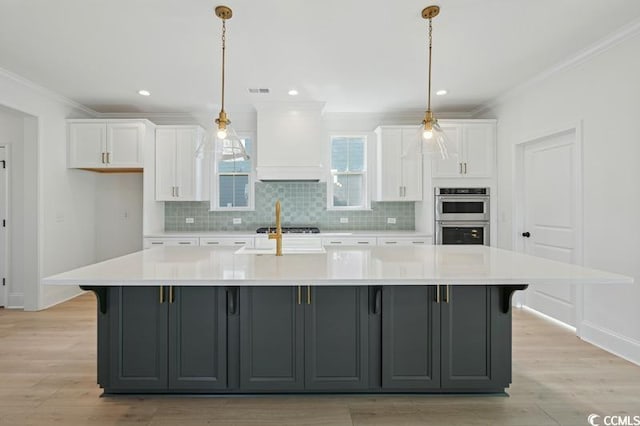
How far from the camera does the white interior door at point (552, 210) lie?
11.4ft

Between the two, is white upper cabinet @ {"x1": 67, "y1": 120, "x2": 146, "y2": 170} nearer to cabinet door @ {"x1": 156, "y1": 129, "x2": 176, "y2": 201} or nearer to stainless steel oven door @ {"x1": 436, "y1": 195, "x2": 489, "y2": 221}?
cabinet door @ {"x1": 156, "y1": 129, "x2": 176, "y2": 201}

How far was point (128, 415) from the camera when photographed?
2.03m

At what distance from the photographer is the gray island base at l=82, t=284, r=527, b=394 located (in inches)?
84.3

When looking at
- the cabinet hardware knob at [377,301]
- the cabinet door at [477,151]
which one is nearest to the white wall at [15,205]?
the cabinet hardware knob at [377,301]

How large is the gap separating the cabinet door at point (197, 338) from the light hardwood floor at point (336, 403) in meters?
0.14

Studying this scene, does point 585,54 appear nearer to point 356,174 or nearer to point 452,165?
point 452,165

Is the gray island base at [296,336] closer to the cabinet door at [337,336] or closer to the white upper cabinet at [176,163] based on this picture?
the cabinet door at [337,336]

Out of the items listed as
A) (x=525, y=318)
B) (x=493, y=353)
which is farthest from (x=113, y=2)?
(x=525, y=318)

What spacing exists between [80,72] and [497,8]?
3908 mm

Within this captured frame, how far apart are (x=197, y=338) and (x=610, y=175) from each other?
137 inches

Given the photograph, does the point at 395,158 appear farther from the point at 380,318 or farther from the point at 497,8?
the point at 380,318

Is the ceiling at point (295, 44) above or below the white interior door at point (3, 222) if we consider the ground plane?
above

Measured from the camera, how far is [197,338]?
215 centimetres

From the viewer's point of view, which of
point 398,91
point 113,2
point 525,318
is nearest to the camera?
point 113,2
